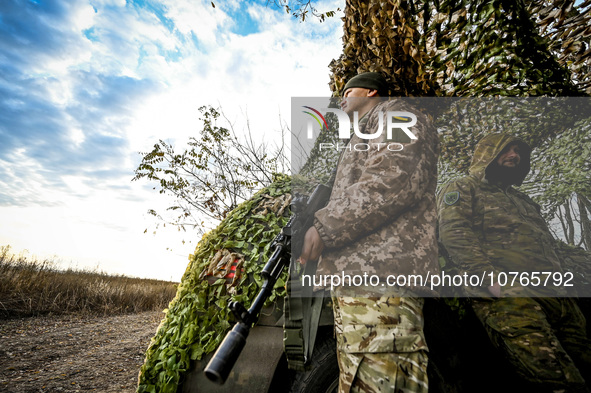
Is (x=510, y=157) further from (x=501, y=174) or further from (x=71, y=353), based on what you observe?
(x=71, y=353)

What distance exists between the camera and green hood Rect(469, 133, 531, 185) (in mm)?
3494

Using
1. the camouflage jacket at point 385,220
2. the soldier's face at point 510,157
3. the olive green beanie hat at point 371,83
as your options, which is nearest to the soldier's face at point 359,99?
the olive green beanie hat at point 371,83

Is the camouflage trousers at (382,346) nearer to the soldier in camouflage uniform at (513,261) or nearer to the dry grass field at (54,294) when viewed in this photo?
the soldier in camouflage uniform at (513,261)

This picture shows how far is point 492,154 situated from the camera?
356cm

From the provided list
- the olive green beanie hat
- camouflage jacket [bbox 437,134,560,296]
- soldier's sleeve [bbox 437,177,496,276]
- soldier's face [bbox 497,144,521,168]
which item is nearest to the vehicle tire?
soldier's sleeve [bbox 437,177,496,276]

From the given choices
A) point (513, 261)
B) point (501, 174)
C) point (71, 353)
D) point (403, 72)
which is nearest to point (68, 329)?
point (71, 353)

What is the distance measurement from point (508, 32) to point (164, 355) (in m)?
4.21

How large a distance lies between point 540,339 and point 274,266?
2012mm

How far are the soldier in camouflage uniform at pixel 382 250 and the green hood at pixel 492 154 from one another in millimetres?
1940

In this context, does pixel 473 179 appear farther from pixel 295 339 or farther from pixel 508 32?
pixel 295 339

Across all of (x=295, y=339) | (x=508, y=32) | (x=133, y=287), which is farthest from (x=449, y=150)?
(x=133, y=287)

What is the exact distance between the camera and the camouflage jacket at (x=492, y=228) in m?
2.82

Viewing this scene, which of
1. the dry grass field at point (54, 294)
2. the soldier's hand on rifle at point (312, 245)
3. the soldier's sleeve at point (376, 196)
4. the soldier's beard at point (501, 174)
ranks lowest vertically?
the dry grass field at point (54, 294)

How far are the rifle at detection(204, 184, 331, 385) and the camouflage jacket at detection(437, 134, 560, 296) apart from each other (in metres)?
1.56
